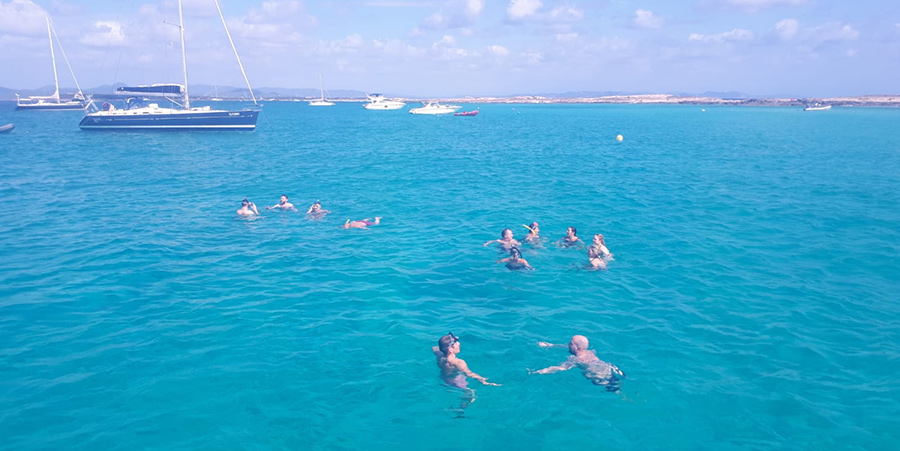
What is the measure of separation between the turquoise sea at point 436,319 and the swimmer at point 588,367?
27 centimetres

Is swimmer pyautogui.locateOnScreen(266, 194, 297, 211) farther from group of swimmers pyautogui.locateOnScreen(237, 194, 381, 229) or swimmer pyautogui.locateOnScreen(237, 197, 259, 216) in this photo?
swimmer pyautogui.locateOnScreen(237, 197, 259, 216)

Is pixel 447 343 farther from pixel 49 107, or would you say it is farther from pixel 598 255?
pixel 49 107

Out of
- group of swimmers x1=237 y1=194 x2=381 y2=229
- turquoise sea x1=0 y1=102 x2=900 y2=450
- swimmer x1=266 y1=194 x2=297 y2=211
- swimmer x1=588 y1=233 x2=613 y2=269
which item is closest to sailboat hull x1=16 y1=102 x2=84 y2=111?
turquoise sea x1=0 y1=102 x2=900 y2=450

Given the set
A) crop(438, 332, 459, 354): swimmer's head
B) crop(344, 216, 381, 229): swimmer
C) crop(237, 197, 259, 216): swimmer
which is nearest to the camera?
crop(438, 332, 459, 354): swimmer's head

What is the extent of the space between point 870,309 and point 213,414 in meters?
17.2

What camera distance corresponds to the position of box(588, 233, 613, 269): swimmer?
17.8 meters

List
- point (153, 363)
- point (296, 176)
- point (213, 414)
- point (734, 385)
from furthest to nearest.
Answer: point (296, 176), point (153, 363), point (734, 385), point (213, 414)

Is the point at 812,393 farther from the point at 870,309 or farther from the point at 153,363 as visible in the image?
the point at 153,363

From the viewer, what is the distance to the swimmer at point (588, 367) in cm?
1105

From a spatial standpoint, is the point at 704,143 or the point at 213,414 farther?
the point at 704,143

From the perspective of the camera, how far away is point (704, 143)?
2382 inches

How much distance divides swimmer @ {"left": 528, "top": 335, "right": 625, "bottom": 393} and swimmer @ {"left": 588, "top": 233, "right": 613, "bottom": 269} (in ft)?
21.6

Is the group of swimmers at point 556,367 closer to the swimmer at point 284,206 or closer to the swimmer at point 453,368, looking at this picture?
the swimmer at point 453,368

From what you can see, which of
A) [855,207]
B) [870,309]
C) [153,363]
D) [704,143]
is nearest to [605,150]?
[704,143]
